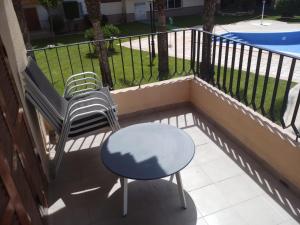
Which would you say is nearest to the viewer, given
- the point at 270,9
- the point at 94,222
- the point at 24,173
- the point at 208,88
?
the point at 24,173

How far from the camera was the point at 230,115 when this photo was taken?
3.37 m

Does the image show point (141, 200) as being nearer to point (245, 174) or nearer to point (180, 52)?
point (245, 174)

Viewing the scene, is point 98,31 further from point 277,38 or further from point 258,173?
point 277,38

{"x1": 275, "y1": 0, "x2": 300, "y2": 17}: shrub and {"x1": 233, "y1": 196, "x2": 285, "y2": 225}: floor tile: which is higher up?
{"x1": 275, "y1": 0, "x2": 300, "y2": 17}: shrub

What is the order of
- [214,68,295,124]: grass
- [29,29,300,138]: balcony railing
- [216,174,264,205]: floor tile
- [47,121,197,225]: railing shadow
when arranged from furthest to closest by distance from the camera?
[214,68,295,124]: grass
[29,29,300,138]: balcony railing
[216,174,264,205]: floor tile
[47,121,197,225]: railing shadow

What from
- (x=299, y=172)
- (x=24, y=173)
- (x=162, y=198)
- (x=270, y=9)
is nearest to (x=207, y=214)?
(x=162, y=198)

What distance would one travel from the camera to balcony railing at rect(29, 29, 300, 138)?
286 centimetres

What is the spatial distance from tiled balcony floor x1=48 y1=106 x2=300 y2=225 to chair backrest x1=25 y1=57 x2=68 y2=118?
2.11ft

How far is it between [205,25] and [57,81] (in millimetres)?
3970

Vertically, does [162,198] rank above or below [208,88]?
below

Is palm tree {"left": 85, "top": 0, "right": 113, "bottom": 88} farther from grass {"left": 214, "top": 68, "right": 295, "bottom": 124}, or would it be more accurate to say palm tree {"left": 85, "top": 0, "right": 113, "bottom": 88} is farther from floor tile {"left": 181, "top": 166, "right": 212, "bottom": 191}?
floor tile {"left": 181, "top": 166, "right": 212, "bottom": 191}

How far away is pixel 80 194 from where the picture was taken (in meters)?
2.76

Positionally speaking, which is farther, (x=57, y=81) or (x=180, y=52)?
(x=180, y=52)

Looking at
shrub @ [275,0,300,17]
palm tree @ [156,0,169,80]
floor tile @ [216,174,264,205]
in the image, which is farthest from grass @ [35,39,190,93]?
shrub @ [275,0,300,17]
